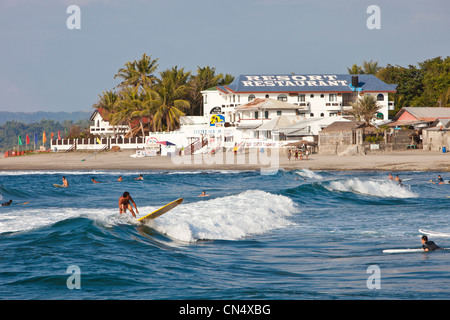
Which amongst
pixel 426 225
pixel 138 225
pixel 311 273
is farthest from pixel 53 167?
pixel 311 273

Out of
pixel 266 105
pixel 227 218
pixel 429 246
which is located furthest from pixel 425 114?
pixel 429 246

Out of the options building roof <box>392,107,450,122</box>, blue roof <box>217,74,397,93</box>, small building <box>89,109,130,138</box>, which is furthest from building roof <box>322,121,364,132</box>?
small building <box>89,109,130,138</box>

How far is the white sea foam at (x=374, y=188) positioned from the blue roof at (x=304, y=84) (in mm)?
37692

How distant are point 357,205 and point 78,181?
2141cm

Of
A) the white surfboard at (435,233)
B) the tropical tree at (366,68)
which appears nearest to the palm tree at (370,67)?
the tropical tree at (366,68)

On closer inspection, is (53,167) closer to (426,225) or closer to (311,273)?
(426,225)

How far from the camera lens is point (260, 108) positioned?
6488 cm

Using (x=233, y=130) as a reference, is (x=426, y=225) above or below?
below

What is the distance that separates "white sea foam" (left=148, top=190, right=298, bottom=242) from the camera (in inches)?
706

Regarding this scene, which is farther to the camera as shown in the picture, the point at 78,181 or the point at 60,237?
the point at 78,181

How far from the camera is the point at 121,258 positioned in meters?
13.7

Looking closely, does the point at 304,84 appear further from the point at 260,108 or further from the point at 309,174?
the point at 309,174

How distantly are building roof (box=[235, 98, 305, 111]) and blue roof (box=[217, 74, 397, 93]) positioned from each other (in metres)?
3.03

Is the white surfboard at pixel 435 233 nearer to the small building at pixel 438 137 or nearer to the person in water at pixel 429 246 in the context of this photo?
the person in water at pixel 429 246
